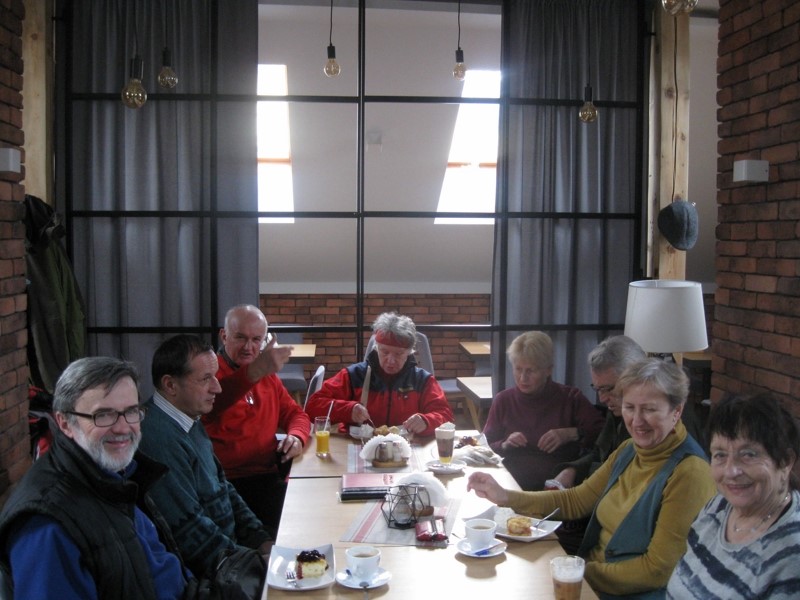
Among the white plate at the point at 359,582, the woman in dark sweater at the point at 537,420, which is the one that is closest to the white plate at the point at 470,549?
the white plate at the point at 359,582

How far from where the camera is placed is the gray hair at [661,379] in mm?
2178

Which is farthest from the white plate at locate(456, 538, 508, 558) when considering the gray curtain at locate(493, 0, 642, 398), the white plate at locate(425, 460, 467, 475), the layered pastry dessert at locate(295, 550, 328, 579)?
the gray curtain at locate(493, 0, 642, 398)

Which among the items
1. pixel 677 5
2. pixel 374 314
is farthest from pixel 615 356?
pixel 374 314

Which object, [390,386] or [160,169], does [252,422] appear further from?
[160,169]

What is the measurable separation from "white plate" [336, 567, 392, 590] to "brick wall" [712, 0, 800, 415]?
6.08 feet

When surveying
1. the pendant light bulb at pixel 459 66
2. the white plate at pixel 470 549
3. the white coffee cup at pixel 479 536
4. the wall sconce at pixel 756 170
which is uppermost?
the pendant light bulb at pixel 459 66

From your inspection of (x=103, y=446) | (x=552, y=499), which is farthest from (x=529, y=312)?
(x=103, y=446)

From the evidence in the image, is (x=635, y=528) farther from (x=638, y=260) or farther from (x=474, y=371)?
(x=474, y=371)

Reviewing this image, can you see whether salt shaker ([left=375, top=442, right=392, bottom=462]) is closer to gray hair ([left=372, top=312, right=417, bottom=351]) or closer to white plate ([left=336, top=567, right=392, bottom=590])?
gray hair ([left=372, top=312, right=417, bottom=351])

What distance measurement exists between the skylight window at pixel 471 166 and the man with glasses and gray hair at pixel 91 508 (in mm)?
4351

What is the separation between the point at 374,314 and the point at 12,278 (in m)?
4.01

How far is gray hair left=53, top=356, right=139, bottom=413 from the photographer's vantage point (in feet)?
5.98

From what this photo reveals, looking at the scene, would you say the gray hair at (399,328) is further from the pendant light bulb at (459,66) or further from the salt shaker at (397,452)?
the pendant light bulb at (459,66)

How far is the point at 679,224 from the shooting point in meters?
4.10
